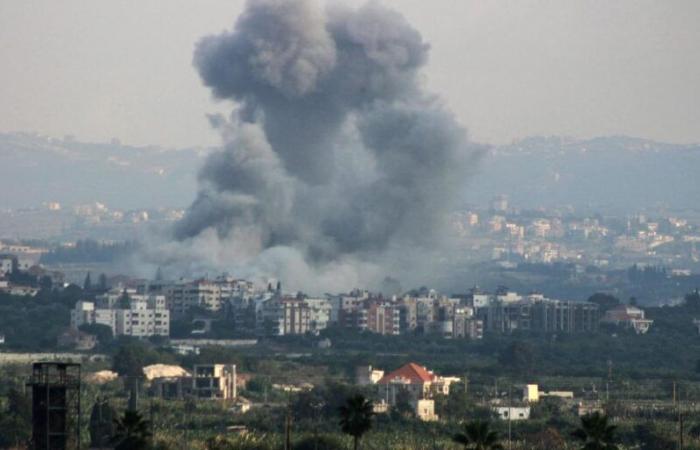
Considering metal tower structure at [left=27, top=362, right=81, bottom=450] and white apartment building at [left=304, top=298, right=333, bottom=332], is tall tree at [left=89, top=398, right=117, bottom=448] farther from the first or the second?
white apartment building at [left=304, top=298, right=333, bottom=332]

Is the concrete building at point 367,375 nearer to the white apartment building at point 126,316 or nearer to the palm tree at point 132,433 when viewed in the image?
the white apartment building at point 126,316

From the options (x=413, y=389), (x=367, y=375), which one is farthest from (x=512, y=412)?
(x=367, y=375)

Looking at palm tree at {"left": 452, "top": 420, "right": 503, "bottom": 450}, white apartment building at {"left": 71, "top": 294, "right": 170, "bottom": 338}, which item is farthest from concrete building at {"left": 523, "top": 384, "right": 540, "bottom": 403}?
white apartment building at {"left": 71, "top": 294, "right": 170, "bottom": 338}

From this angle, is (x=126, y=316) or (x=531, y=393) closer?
(x=531, y=393)

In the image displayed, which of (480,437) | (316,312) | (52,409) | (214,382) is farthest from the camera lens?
(316,312)

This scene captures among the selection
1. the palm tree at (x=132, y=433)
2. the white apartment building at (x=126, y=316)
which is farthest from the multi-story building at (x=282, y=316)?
the palm tree at (x=132, y=433)

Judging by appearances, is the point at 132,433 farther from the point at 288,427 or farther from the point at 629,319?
the point at 629,319

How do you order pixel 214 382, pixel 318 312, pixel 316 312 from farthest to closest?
pixel 318 312, pixel 316 312, pixel 214 382

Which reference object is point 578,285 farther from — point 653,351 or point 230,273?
point 653,351

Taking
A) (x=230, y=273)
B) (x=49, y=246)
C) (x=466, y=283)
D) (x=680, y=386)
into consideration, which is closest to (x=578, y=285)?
(x=466, y=283)

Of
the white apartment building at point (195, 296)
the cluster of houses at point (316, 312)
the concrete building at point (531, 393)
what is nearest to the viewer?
the concrete building at point (531, 393)

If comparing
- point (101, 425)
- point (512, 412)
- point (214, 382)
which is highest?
point (214, 382)

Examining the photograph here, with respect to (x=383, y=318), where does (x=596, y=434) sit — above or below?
below

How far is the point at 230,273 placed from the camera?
123500 mm
